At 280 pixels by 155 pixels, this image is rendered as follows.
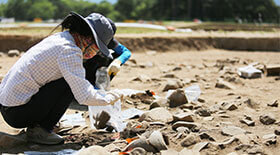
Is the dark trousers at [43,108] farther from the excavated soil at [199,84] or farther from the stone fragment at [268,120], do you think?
the stone fragment at [268,120]

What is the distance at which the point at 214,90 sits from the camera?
511cm

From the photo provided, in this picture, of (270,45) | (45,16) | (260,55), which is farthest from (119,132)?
(45,16)

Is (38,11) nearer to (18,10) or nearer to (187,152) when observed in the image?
(18,10)

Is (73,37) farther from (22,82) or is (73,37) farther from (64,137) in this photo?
(64,137)

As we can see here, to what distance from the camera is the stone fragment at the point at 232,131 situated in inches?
118

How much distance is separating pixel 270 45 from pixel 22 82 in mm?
9644

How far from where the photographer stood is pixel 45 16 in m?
71.8

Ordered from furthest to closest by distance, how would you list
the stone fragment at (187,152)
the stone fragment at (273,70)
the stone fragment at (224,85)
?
1. the stone fragment at (273,70)
2. the stone fragment at (224,85)
3. the stone fragment at (187,152)

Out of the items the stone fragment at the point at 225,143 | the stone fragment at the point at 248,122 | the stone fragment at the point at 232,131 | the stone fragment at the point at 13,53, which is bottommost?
the stone fragment at the point at 13,53

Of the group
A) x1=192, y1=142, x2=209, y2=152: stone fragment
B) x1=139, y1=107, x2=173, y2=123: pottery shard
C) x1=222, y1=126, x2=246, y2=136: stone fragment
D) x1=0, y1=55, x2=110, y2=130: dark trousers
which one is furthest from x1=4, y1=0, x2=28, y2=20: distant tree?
x1=192, y1=142, x2=209, y2=152: stone fragment

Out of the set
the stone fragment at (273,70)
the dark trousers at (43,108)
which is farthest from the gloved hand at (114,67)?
the stone fragment at (273,70)

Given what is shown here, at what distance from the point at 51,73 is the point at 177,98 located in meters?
1.82

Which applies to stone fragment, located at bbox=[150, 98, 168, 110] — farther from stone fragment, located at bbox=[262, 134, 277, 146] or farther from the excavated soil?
stone fragment, located at bbox=[262, 134, 277, 146]

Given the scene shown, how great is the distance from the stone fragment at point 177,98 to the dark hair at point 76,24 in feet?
5.55
